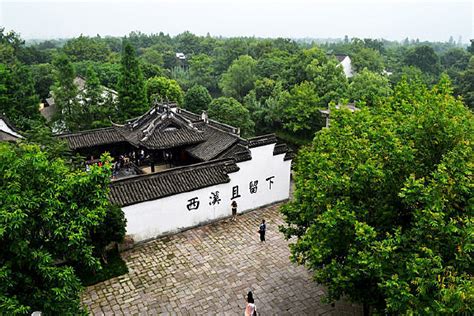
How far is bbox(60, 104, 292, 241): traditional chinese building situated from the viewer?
1583cm

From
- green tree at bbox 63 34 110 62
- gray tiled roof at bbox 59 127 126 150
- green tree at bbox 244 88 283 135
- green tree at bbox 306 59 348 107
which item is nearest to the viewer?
gray tiled roof at bbox 59 127 126 150

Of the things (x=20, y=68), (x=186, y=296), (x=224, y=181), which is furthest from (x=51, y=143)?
(x=20, y=68)

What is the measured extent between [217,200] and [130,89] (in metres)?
15.1

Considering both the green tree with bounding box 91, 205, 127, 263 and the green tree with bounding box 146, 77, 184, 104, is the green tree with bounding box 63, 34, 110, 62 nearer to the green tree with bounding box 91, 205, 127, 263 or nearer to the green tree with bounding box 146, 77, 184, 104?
the green tree with bounding box 146, 77, 184, 104

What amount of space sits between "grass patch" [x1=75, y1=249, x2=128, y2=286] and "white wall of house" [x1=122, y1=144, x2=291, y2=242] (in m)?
1.44

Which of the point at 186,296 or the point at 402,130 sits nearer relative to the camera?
the point at 402,130

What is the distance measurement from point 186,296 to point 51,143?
9.37 m

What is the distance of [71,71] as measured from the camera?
26750 millimetres

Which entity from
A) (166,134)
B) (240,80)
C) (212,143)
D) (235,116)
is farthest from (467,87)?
(166,134)

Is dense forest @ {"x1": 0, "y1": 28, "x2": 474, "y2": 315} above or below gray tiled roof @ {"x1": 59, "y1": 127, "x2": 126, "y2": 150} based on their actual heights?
above

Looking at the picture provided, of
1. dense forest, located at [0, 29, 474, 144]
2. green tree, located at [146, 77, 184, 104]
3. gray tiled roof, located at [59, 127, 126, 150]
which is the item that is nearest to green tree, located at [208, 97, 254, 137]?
dense forest, located at [0, 29, 474, 144]

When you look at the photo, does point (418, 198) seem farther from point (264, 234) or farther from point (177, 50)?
point (177, 50)

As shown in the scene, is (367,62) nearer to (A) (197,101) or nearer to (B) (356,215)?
(A) (197,101)

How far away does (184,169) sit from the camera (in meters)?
16.9
